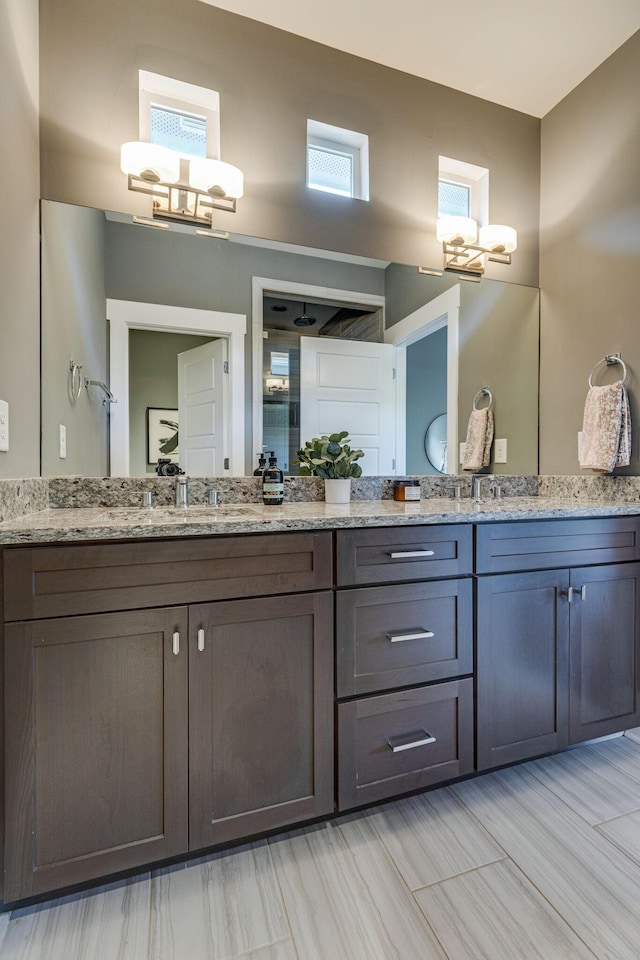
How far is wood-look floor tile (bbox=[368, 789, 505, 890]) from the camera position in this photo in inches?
48.7

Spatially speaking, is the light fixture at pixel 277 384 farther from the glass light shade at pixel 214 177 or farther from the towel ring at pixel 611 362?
the towel ring at pixel 611 362

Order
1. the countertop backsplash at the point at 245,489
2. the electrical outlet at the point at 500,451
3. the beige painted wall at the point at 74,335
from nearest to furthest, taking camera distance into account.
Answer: the countertop backsplash at the point at 245,489 < the beige painted wall at the point at 74,335 < the electrical outlet at the point at 500,451

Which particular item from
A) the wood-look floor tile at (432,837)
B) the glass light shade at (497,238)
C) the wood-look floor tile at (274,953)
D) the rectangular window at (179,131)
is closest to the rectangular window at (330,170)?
the rectangular window at (179,131)

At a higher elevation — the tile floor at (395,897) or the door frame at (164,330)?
the door frame at (164,330)

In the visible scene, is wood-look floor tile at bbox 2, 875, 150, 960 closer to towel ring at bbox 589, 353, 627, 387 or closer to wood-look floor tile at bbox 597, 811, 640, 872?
wood-look floor tile at bbox 597, 811, 640, 872

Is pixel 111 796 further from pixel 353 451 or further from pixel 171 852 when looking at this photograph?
pixel 353 451

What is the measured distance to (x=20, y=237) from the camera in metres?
1.39

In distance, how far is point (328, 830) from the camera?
1373 millimetres

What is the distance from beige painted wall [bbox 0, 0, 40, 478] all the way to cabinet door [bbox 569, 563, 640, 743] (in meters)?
1.85

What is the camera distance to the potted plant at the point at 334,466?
1.85m

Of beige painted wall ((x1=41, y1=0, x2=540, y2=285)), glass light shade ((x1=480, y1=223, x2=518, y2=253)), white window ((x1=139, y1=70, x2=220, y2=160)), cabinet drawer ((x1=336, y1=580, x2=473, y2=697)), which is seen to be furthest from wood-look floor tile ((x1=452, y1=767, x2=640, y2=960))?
white window ((x1=139, y1=70, x2=220, y2=160))

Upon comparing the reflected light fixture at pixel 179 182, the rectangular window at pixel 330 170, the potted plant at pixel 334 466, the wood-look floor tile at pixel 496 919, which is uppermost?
the rectangular window at pixel 330 170

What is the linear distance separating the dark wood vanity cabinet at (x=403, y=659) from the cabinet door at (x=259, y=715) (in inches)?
2.7

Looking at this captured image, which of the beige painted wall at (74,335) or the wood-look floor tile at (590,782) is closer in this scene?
the wood-look floor tile at (590,782)
